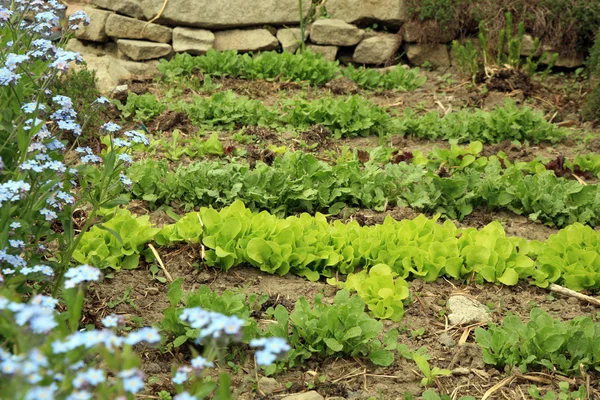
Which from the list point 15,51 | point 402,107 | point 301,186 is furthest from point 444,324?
point 402,107

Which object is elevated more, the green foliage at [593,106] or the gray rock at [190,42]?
the gray rock at [190,42]

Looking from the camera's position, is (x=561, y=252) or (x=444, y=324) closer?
(x=444, y=324)

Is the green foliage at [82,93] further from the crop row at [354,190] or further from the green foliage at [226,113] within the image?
the crop row at [354,190]

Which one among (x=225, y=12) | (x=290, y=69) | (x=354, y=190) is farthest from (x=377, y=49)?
(x=354, y=190)

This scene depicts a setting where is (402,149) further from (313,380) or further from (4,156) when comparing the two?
(4,156)

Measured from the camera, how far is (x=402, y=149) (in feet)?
19.0

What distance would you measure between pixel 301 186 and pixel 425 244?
947mm

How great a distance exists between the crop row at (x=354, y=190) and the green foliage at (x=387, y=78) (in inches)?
106

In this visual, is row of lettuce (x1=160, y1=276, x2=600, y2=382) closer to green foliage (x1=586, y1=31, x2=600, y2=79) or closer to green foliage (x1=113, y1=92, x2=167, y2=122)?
green foliage (x1=113, y1=92, x2=167, y2=122)

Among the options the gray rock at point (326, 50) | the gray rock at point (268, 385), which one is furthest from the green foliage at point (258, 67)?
the gray rock at point (268, 385)

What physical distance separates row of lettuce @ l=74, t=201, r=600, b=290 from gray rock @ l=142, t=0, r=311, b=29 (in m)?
4.55

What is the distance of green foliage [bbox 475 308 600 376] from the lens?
9.96ft

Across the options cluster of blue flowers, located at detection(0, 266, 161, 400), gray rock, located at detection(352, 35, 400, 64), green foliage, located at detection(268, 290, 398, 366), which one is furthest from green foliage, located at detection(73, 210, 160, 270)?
gray rock, located at detection(352, 35, 400, 64)

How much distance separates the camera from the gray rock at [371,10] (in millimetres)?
8125
